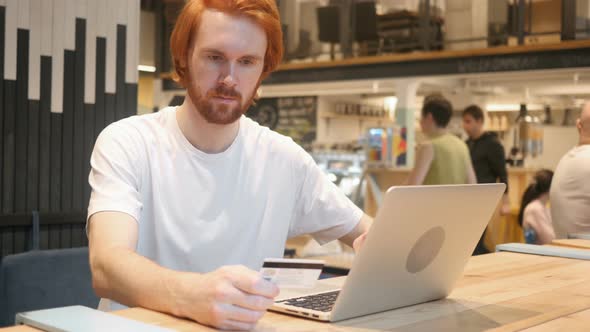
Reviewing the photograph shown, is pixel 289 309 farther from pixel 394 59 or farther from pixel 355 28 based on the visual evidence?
pixel 355 28

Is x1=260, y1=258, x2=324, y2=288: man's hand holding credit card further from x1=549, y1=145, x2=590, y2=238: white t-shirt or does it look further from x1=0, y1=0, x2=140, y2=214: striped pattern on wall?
x1=549, y1=145, x2=590, y2=238: white t-shirt

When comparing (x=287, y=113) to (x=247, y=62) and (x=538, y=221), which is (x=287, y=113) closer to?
(x=538, y=221)

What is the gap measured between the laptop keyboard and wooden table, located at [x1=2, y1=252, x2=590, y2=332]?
0.05 metres

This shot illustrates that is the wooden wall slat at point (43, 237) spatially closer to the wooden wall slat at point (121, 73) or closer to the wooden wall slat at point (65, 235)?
the wooden wall slat at point (65, 235)

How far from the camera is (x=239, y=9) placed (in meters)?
1.55

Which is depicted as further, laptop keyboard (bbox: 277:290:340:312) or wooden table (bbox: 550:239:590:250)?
wooden table (bbox: 550:239:590:250)

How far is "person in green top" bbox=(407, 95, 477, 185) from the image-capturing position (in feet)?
16.5

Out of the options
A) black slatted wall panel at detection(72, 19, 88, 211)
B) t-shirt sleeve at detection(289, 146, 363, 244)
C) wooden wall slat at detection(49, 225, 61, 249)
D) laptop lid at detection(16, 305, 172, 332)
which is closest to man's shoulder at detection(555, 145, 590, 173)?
t-shirt sleeve at detection(289, 146, 363, 244)

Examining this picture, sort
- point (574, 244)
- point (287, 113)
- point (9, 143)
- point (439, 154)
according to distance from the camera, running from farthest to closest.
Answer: point (287, 113), point (439, 154), point (9, 143), point (574, 244)

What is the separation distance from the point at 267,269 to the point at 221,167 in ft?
2.25

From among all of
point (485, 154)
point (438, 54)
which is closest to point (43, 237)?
point (485, 154)

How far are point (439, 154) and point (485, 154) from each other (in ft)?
3.88

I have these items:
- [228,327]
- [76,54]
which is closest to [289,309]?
[228,327]

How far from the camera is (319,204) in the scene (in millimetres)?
1858
